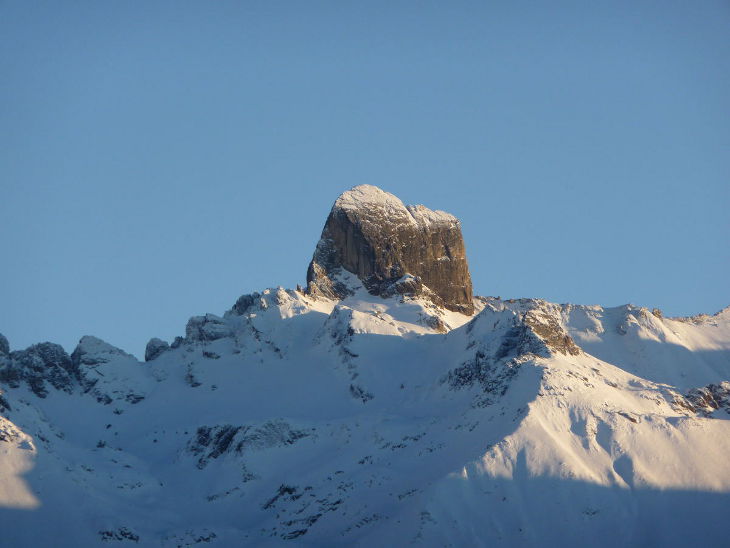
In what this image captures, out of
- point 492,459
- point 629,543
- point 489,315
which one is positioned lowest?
point 629,543

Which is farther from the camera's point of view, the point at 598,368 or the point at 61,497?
the point at 598,368

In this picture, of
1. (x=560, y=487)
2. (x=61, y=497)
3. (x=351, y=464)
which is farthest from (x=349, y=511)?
(x=61, y=497)

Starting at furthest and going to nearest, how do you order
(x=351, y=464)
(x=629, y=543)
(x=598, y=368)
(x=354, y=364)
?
(x=354, y=364) → (x=598, y=368) → (x=351, y=464) → (x=629, y=543)

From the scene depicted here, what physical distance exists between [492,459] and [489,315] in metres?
41.0

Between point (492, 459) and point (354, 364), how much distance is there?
46.3 meters

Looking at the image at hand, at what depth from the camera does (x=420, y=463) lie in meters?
167

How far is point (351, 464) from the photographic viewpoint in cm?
17238

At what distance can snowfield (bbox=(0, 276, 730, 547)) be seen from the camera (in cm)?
15250

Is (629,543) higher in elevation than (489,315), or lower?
lower

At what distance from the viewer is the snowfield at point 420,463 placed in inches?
6004

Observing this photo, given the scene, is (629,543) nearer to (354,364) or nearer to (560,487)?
(560,487)

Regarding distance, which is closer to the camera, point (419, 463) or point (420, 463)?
point (420, 463)

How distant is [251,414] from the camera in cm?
19412

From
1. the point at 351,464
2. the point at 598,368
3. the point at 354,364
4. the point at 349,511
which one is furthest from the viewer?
the point at 354,364
